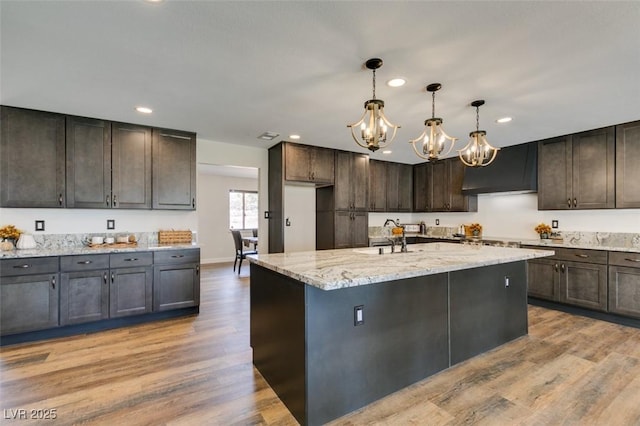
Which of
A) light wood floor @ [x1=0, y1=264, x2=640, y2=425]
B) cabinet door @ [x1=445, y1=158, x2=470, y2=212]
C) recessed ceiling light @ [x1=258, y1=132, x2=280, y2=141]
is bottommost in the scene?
light wood floor @ [x1=0, y1=264, x2=640, y2=425]

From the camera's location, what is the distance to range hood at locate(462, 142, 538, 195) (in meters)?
4.54

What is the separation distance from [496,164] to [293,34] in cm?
433

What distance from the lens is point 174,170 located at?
13.3 ft

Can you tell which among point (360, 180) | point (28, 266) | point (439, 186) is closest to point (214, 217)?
point (360, 180)

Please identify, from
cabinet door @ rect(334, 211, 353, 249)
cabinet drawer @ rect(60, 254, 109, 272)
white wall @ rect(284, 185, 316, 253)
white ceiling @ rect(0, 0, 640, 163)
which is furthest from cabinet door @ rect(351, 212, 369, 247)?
cabinet drawer @ rect(60, 254, 109, 272)

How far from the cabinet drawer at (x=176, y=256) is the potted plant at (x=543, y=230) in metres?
4.96

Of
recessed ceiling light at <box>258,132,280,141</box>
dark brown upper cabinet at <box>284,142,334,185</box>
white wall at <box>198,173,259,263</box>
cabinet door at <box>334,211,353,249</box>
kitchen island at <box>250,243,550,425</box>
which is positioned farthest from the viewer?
white wall at <box>198,173,259,263</box>

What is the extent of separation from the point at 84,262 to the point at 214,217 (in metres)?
5.17

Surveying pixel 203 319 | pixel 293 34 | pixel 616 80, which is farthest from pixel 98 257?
pixel 616 80

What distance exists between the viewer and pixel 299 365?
185 centimetres

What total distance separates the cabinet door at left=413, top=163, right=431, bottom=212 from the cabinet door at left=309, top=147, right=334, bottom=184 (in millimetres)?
2279

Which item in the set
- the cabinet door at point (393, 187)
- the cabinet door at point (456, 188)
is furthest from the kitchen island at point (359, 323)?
the cabinet door at point (393, 187)

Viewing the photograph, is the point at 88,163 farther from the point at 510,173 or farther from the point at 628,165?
the point at 628,165

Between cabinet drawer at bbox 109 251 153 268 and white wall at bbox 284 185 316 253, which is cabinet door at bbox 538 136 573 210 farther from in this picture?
cabinet drawer at bbox 109 251 153 268
